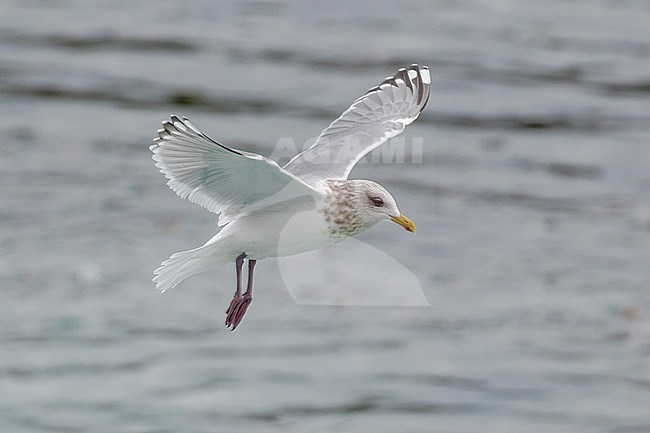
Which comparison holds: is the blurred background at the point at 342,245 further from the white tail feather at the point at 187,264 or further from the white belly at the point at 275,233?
the white belly at the point at 275,233

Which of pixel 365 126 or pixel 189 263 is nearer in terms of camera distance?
pixel 189 263

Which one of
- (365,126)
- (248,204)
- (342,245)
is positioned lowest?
(248,204)

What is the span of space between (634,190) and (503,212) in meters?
1.19

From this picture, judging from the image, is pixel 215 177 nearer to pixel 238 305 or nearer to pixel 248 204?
pixel 248 204

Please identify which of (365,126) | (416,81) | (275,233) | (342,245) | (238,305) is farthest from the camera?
(342,245)

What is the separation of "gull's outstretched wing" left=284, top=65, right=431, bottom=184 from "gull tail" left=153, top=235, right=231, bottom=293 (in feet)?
1.37

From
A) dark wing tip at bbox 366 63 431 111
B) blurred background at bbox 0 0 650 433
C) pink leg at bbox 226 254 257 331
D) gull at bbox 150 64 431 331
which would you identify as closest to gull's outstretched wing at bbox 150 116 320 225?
gull at bbox 150 64 431 331

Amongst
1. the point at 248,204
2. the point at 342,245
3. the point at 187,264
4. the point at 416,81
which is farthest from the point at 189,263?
the point at 342,245

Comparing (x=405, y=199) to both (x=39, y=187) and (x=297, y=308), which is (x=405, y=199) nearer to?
(x=297, y=308)

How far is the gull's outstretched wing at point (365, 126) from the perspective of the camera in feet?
10.7

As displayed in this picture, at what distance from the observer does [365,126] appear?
12.4 ft

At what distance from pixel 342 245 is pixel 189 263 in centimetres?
809

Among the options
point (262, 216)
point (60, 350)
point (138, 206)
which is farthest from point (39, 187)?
point (262, 216)

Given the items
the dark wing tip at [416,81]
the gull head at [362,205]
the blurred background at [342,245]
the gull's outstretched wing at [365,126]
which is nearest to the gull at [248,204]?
the gull head at [362,205]
